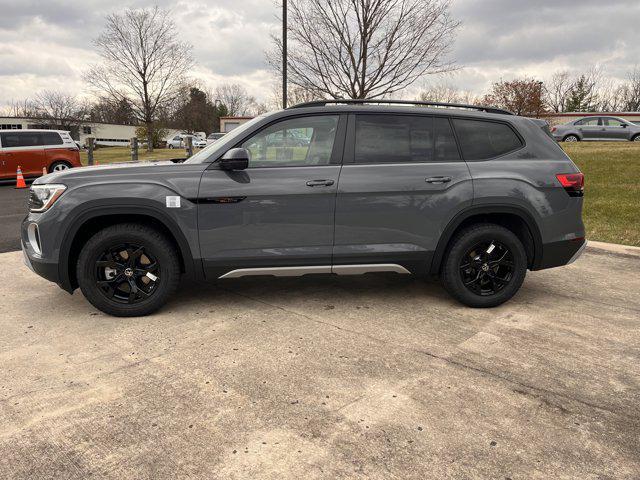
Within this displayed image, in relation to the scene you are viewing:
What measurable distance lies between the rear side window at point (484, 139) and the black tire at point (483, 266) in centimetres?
62

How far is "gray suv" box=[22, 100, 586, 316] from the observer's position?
3789 mm

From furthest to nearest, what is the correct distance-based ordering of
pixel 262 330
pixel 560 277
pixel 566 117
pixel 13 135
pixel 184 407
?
pixel 566 117 → pixel 13 135 → pixel 560 277 → pixel 262 330 → pixel 184 407

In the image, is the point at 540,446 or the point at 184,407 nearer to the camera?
the point at 540,446

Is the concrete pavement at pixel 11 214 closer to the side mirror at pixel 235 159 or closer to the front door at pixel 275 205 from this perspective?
the front door at pixel 275 205

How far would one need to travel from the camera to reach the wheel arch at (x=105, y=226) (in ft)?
12.3

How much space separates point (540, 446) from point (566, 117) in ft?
142

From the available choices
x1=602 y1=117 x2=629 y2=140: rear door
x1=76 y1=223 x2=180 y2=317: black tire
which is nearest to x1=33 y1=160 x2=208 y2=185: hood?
x1=76 y1=223 x2=180 y2=317: black tire

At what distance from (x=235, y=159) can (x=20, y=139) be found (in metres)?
13.9

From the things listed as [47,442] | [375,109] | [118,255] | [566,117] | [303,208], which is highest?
[566,117]

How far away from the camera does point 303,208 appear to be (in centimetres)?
388

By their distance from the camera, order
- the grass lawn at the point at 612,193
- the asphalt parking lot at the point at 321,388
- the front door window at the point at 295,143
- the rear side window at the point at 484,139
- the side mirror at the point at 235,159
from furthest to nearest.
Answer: the grass lawn at the point at 612,193, the rear side window at the point at 484,139, the front door window at the point at 295,143, the side mirror at the point at 235,159, the asphalt parking lot at the point at 321,388

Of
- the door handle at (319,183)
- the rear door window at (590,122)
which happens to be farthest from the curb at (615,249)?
the rear door window at (590,122)

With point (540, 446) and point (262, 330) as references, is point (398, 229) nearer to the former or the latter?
point (262, 330)

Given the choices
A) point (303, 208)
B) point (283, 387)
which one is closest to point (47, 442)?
point (283, 387)
